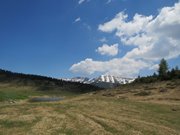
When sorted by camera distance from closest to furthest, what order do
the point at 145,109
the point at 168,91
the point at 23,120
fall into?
the point at 23,120 < the point at 145,109 < the point at 168,91

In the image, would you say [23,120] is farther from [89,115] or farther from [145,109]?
[145,109]

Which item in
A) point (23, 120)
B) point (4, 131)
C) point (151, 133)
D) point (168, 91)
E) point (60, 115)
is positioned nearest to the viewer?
point (4, 131)

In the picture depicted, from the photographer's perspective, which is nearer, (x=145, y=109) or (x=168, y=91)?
(x=145, y=109)

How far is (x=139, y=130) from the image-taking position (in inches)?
1534

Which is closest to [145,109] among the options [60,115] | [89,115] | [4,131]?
[89,115]

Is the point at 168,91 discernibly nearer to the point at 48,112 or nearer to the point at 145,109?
the point at 145,109

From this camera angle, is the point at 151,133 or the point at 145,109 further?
the point at 145,109

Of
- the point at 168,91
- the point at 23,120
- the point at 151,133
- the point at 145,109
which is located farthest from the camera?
the point at 168,91

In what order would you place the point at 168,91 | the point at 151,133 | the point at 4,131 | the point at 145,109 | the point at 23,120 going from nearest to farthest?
1. the point at 4,131
2. the point at 151,133
3. the point at 23,120
4. the point at 145,109
5. the point at 168,91

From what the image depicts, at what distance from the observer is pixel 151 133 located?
125ft

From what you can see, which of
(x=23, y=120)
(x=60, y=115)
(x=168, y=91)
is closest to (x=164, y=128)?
(x=60, y=115)

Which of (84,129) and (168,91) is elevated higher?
(168,91)

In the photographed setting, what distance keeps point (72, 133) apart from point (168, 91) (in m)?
85.1

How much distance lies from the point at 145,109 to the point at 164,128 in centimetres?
1984
